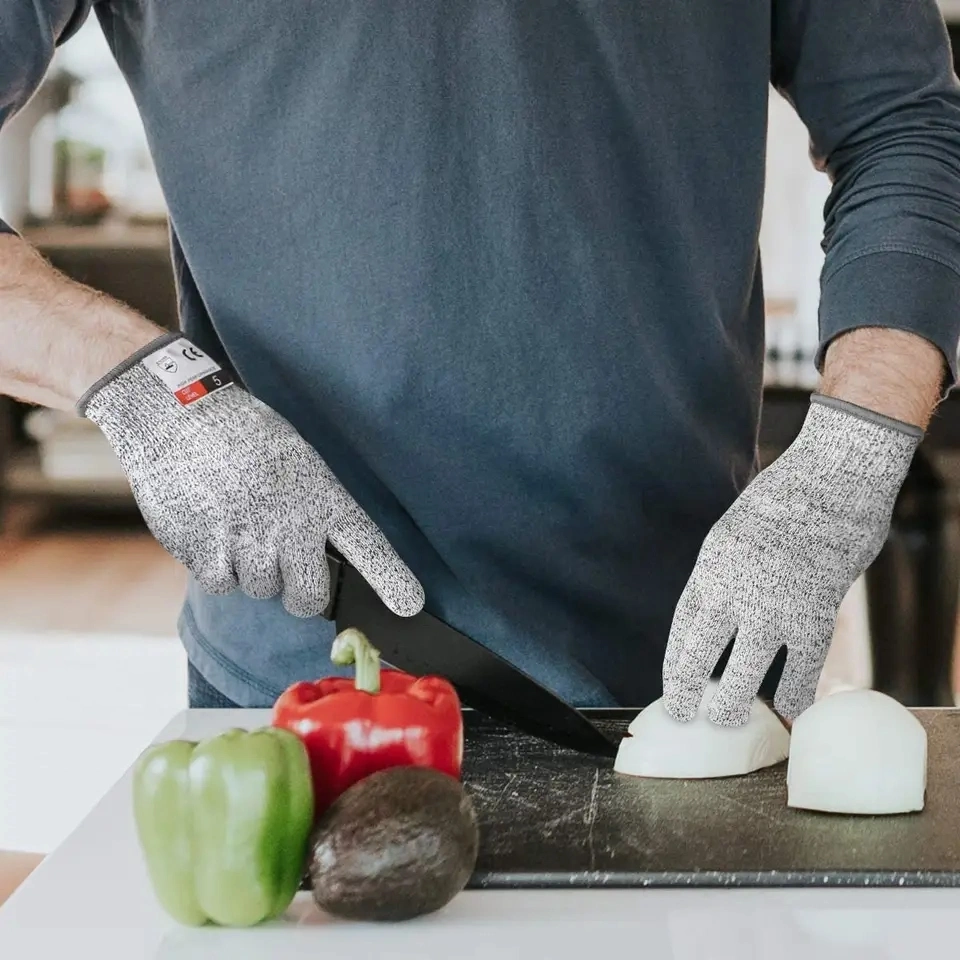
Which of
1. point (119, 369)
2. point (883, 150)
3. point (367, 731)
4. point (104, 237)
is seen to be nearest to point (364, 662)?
point (367, 731)

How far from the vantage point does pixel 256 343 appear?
1.24 m

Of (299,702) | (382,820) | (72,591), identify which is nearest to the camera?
(382,820)

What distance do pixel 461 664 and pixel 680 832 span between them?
29 cm

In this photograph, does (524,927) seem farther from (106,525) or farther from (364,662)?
(106,525)

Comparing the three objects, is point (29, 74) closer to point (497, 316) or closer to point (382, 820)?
point (497, 316)

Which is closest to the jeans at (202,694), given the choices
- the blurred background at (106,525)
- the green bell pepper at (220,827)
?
the green bell pepper at (220,827)

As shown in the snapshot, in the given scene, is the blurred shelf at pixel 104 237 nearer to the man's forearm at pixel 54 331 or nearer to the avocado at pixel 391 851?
the man's forearm at pixel 54 331

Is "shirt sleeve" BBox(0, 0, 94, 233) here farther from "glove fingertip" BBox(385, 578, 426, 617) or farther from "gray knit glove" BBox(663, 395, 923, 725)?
"gray knit glove" BBox(663, 395, 923, 725)

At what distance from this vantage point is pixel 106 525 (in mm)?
5551


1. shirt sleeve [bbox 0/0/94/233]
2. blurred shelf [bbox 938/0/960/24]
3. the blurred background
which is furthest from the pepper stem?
blurred shelf [bbox 938/0/960/24]

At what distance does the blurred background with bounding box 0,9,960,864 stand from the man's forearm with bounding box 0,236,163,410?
1.73 meters

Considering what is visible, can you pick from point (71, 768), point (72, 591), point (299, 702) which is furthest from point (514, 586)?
point (72, 591)

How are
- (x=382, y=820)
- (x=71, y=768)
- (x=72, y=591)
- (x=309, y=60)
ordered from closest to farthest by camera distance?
1. (x=382, y=820)
2. (x=309, y=60)
3. (x=71, y=768)
4. (x=72, y=591)

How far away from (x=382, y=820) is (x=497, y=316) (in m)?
0.55
